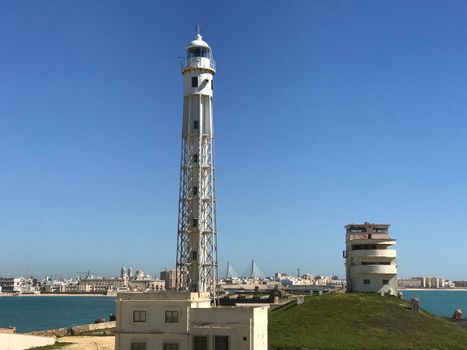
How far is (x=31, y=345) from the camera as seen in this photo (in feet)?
196

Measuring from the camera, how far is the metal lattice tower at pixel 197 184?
64625mm

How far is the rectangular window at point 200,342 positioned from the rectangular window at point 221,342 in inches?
26.8

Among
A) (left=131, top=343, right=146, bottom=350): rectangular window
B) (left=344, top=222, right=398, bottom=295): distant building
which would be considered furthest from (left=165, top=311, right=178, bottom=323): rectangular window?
(left=344, top=222, right=398, bottom=295): distant building

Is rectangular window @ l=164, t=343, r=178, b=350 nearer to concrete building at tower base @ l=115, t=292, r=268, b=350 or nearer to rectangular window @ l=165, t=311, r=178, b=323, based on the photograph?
concrete building at tower base @ l=115, t=292, r=268, b=350

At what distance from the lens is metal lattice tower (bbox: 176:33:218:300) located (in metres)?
64.6

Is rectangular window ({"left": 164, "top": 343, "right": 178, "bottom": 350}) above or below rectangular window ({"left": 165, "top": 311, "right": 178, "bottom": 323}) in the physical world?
below

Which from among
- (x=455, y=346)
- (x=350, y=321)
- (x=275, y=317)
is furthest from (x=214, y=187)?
(x=455, y=346)

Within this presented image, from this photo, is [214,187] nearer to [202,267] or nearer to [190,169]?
[190,169]

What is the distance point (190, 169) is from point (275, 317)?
60.7 ft

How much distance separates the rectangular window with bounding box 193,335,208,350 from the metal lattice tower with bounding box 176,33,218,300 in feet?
73.1

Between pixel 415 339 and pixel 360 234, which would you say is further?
pixel 360 234

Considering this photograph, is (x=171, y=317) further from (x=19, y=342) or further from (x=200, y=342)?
(x=19, y=342)

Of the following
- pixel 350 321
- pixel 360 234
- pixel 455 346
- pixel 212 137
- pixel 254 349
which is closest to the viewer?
pixel 254 349

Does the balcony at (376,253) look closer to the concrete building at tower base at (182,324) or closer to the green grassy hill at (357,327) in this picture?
the green grassy hill at (357,327)
